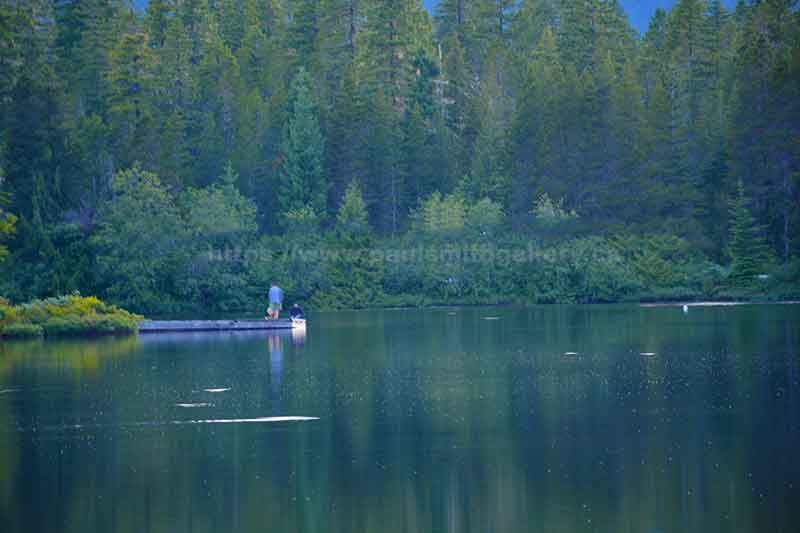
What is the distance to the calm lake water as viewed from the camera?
15.8 meters

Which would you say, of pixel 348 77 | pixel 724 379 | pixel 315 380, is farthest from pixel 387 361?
pixel 348 77

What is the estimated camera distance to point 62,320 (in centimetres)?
4544

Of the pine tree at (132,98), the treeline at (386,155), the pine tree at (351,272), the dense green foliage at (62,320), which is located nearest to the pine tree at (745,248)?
the treeline at (386,155)

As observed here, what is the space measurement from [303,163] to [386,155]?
5062mm

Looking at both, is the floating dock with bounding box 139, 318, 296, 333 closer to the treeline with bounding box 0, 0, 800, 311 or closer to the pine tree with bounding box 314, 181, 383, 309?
the treeline with bounding box 0, 0, 800, 311

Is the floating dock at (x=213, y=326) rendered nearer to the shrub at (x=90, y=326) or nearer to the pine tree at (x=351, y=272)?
the shrub at (x=90, y=326)

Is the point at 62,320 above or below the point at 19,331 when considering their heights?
above

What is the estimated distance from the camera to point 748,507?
50.8ft

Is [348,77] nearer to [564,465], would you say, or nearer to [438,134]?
[438,134]

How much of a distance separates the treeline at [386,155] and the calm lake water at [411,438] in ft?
80.4

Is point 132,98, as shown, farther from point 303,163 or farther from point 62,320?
point 62,320

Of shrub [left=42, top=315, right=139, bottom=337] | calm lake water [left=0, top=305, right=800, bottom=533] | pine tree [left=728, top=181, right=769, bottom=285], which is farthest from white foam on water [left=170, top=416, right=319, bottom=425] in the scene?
pine tree [left=728, top=181, right=769, bottom=285]

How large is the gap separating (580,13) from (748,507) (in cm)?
7107

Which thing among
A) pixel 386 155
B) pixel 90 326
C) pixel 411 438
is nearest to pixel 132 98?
pixel 386 155
